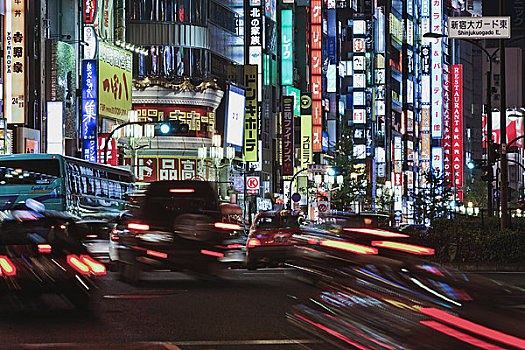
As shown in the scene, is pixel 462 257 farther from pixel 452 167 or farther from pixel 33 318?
pixel 452 167

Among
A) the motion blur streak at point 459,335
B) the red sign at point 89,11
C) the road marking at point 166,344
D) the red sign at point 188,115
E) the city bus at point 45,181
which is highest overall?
the red sign at point 89,11

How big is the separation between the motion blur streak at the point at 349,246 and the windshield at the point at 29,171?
61.2 ft

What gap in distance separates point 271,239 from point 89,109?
28.1 metres

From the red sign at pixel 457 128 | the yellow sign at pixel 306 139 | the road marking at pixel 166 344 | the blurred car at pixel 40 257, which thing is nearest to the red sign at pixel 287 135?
the yellow sign at pixel 306 139

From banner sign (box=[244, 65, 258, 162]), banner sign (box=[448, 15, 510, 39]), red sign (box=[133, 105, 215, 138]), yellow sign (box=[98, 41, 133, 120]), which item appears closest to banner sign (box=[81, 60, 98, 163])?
yellow sign (box=[98, 41, 133, 120])

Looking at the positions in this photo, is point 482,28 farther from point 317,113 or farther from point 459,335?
point 317,113

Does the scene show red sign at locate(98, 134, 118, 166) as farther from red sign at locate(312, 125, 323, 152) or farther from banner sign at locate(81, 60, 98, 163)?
red sign at locate(312, 125, 323, 152)

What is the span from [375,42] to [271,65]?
47.4 metres

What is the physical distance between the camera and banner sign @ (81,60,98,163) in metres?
50.0

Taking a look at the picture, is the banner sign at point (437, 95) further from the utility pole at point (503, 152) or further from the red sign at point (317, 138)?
the utility pole at point (503, 152)

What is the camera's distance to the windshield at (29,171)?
97.5 ft

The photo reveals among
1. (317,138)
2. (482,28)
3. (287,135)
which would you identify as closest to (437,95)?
(317,138)

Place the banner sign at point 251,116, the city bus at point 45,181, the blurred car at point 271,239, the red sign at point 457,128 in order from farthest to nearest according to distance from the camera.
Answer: the red sign at point 457,128, the banner sign at point 251,116, the city bus at point 45,181, the blurred car at point 271,239

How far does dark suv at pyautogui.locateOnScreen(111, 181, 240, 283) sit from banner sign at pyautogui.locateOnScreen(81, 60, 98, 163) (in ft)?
102
